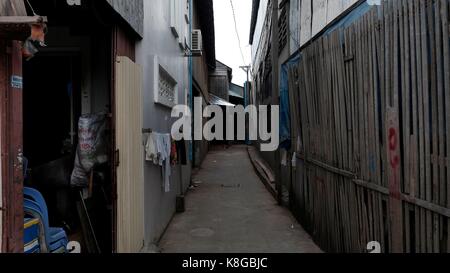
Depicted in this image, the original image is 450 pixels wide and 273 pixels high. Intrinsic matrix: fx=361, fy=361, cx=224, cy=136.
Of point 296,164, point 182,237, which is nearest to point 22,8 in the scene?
point 182,237

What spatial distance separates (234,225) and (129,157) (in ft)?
10.4

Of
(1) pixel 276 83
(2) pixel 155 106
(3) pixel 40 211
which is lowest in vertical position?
(3) pixel 40 211

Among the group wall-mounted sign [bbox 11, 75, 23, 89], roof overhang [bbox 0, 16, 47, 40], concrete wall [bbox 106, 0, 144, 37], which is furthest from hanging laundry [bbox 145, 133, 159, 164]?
roof overhang [bbox 0, 16, 47, 40]

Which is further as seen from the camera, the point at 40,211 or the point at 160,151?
the point at 160,151

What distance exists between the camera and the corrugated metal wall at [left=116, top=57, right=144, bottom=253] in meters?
3.89

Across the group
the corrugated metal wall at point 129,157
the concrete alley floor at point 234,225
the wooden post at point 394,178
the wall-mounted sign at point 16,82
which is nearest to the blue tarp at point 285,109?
the concrete alley floor at point 234,225

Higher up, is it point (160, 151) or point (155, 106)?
point (155, 106)

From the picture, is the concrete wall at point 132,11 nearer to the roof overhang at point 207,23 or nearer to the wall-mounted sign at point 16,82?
the wall-mounted sign at point 16,82

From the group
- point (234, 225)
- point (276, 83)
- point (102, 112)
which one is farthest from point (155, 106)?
point (276, 83)

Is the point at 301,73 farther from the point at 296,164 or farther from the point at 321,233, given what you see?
the point at 321,233

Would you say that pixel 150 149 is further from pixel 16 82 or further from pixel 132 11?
pixel 16 82

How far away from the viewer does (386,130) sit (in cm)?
325

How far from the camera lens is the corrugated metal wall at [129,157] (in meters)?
3.89

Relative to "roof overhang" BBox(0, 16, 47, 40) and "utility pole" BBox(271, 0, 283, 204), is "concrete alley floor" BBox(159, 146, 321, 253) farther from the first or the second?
"roof overhang" BBox(0, 16, 47, 40)
